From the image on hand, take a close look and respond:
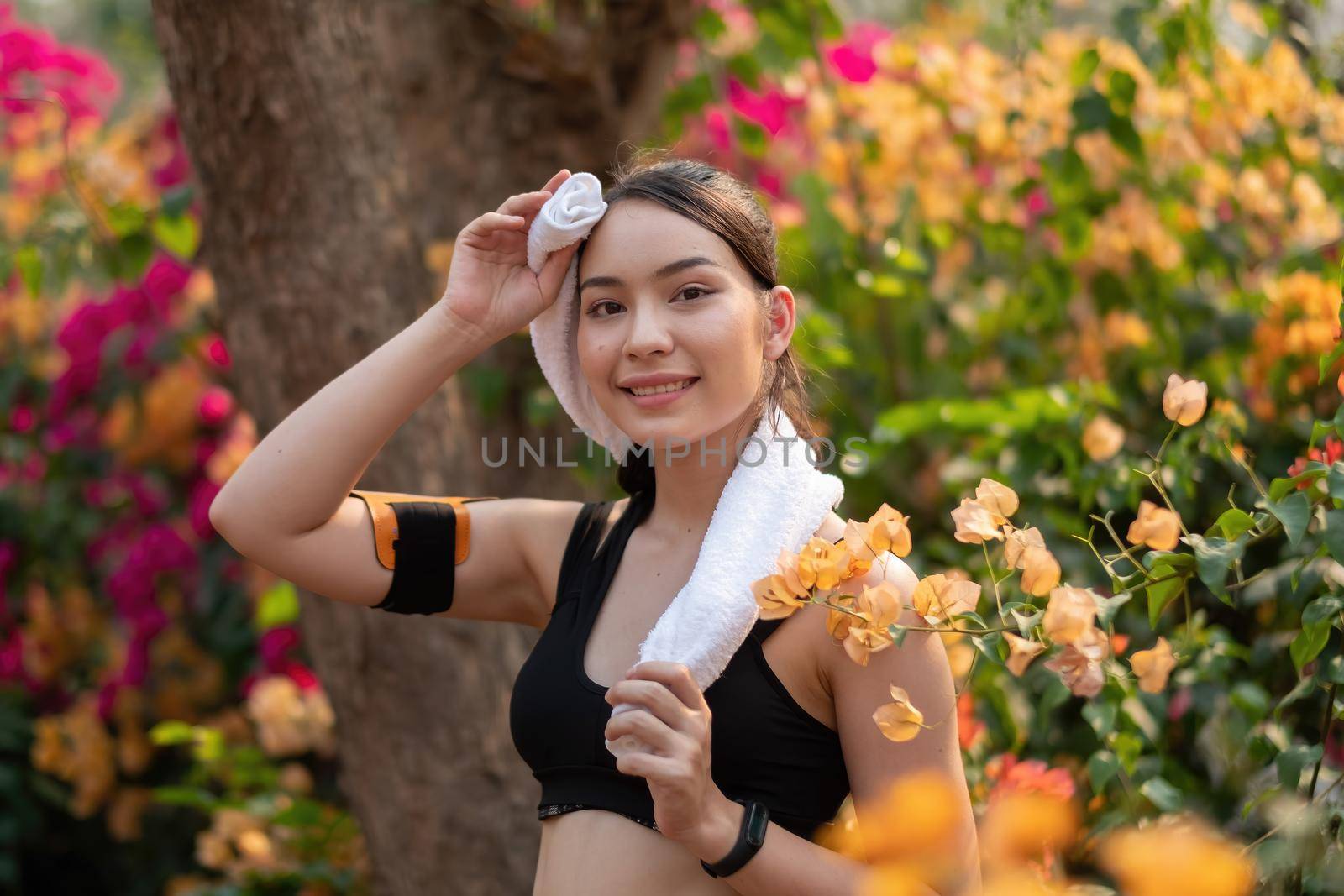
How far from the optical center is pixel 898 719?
4.09 feet

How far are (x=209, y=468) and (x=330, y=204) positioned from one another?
136 cm

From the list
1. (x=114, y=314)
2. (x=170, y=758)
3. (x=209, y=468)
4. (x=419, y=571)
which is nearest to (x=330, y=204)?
(x=419, y=571)

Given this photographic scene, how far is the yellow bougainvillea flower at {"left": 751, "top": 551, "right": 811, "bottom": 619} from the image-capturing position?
49.2 inches

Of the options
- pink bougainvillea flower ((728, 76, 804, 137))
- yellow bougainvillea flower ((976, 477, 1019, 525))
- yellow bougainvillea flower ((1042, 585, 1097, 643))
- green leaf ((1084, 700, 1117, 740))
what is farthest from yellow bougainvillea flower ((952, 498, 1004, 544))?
pink bougainvillea flower ((728, 76, 804, 137))

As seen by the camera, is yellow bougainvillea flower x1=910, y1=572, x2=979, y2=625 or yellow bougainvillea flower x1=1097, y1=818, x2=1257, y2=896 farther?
yellow bougainvillea flower x1=910, y1=572, x2=979, y2=625

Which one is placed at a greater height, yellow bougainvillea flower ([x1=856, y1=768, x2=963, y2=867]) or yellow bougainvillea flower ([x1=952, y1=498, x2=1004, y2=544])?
yellow bougainvillea flower ([x1=952, y1=498, x2=1004, y2=544])

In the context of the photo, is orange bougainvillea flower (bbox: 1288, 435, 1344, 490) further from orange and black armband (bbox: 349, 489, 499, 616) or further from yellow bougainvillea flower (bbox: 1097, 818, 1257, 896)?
orange and black armband (bbox: 349, 489, 499, 616)

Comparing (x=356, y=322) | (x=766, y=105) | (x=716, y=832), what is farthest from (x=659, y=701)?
(x=766, y=105)

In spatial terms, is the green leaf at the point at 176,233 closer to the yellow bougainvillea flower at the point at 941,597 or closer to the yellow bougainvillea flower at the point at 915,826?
the yellow bougainvillea flower at the point at 941,597

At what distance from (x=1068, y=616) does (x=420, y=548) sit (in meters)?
0.87

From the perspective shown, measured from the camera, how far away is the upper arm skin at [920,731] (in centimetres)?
135

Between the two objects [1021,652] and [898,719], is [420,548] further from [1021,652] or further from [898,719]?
[1021,652]

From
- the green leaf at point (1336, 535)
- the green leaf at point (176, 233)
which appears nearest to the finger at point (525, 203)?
the green leaf at point (1336, 535)

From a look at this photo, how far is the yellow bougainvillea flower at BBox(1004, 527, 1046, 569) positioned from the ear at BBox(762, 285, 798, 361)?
0.43 metres
